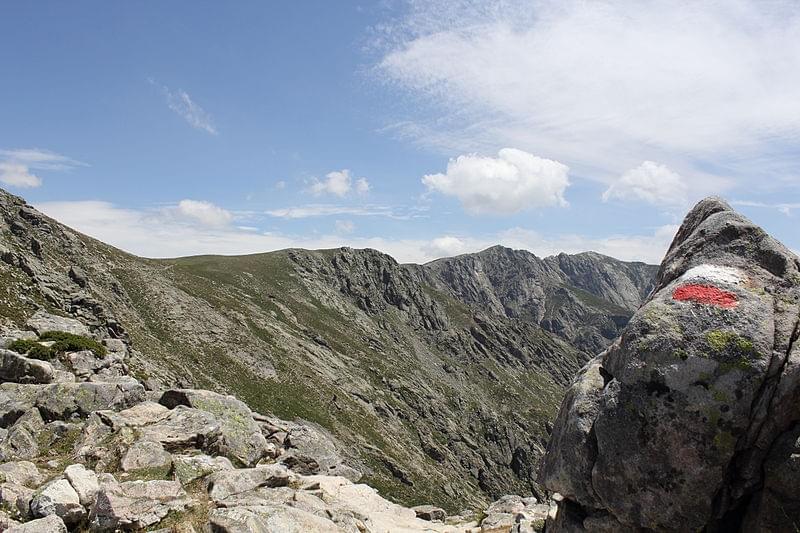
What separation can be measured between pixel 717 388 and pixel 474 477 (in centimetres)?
12491

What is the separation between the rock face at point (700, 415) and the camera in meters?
10.1

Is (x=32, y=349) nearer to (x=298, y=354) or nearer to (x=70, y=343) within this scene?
(x=70, y=343)

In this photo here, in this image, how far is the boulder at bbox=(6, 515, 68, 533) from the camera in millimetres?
10812

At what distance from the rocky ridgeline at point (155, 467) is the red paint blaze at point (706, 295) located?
10561 millimetres

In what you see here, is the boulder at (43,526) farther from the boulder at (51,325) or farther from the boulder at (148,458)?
the boulder at (51,325)

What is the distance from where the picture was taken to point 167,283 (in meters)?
96.4

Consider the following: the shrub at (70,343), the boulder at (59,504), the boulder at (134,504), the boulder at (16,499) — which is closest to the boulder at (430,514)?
the boulder at (134,504)

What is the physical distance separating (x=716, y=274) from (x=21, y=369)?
1119 inches

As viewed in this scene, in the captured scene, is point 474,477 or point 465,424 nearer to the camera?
point 474,477

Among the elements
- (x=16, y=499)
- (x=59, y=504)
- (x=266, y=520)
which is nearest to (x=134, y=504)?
(x=59, y=504)

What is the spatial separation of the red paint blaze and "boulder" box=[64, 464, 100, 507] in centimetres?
1591

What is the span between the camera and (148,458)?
1647 centimetres

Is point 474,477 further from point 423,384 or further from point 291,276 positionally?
point 291,276

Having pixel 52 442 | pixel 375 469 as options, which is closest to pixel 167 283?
pixel 375 469
